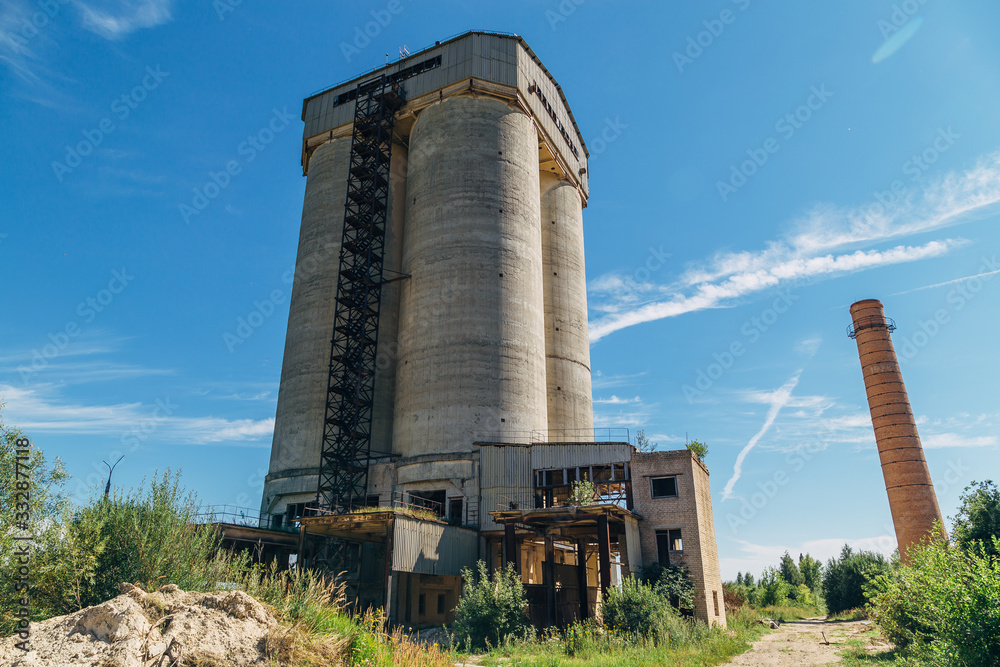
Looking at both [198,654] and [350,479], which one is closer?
[198,654]

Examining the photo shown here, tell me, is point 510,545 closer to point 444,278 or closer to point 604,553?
point 604,553

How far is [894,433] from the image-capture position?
48219 millimetres

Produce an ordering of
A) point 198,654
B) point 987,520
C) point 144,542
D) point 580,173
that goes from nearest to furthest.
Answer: point 198,654, point 144,542, point 987,520, point 580,173

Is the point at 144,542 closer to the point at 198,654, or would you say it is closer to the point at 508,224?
the point at 198,654

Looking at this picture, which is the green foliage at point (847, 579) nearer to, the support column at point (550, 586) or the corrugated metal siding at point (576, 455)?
the corrugated metal siding at point (576, 455)

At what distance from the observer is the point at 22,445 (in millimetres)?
14289

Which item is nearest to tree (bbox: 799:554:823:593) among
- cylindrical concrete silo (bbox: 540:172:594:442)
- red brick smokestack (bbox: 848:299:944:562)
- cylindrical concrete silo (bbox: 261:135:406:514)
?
red brick smokestack (bbox: 848:299:944:562)

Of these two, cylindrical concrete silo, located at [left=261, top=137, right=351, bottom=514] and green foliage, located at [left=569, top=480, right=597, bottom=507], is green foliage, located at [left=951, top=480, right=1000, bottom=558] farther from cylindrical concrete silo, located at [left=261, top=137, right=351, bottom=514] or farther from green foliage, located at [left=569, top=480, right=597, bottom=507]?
cylindrical concrete silo, located at [left=261, top=137, right=351, bottom=514]

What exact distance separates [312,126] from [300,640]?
149 feet

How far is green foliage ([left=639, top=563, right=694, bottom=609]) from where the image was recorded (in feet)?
89.1

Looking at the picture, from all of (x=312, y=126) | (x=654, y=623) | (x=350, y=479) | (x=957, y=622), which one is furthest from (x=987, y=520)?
(x=312, y=126)

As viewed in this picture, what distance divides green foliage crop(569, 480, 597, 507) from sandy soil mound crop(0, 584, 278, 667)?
1919cm

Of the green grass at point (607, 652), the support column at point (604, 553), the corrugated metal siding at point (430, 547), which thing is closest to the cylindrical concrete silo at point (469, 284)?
the corrugated metal siding at point (430, 547)

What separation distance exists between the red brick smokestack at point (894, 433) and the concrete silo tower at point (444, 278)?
23.4m
